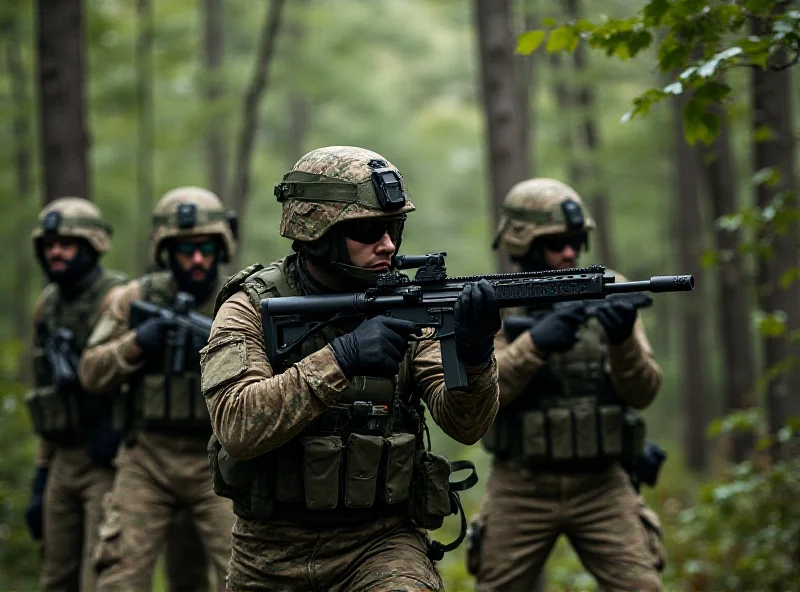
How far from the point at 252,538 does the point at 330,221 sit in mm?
1337

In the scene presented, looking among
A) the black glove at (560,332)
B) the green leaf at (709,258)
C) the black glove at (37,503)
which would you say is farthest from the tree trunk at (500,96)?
Result: the black glove at (37,503)

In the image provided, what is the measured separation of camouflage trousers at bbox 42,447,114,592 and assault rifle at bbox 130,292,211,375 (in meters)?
1.33

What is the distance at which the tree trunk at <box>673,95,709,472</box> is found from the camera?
18.0 metres

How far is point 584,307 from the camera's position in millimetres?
5621

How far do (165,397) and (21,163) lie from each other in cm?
1355

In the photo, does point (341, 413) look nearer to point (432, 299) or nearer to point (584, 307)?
point (432, 299)

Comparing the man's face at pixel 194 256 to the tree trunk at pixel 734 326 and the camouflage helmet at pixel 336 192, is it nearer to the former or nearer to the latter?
the camouflage helmet at pixel 336 192

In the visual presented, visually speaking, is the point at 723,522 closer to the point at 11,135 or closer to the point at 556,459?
the point at 556,459

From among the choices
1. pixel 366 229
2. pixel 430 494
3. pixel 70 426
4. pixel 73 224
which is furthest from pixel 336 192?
pixel 73 224

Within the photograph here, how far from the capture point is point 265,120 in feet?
91.0

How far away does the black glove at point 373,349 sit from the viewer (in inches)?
153

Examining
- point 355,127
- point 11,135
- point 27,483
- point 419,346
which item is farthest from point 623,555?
point 355,127

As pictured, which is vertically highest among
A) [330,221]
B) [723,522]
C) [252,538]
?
[330,221]

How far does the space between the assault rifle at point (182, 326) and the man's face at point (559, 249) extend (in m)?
2.07
